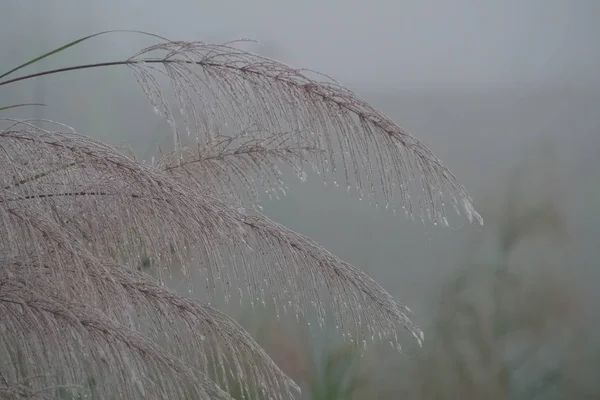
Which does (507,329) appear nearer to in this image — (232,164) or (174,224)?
(232,164)

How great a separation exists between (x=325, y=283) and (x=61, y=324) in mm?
299

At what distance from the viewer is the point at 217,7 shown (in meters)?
2.60

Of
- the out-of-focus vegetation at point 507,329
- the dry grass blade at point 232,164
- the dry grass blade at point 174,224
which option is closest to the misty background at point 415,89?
the out-of-focus vegetation at point 507,329

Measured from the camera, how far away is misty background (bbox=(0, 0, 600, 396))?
8.20 feet

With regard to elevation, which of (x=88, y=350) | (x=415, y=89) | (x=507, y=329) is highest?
(x=415, y=89)

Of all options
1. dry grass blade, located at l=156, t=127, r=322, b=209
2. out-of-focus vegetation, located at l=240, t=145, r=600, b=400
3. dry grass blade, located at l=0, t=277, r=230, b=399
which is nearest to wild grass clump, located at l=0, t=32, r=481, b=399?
dry grass blade, located at l=0, t=277, r=230, b=399

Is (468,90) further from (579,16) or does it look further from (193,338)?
(193,338)

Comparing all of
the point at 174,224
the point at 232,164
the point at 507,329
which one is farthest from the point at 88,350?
the point at 507,329

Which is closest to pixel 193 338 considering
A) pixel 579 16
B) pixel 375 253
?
pixel 375 253

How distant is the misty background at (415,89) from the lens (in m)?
2.50

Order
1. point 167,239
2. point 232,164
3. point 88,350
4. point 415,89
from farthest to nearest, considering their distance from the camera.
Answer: point 415,89 < point 232,164 < point 167,239 < point 88,350

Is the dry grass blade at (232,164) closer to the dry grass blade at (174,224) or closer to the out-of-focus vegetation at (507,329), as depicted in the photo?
the dry grass blade at (174,224)

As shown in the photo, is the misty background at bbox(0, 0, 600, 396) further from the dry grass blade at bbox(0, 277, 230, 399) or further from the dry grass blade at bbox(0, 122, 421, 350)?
the dry grass blade at bbox(0, 277, 230, 399)

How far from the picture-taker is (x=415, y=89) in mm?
2582
